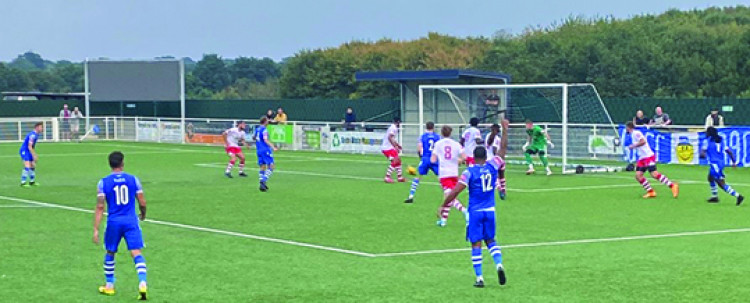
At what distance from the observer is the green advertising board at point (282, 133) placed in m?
52.4

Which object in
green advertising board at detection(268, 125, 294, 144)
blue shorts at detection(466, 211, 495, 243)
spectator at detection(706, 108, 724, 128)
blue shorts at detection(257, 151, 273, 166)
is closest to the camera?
blue shorts at detection(466, 211, 495, 243)

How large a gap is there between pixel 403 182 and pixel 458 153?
35.8 ft

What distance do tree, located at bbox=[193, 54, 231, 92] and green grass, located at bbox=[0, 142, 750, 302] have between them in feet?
330

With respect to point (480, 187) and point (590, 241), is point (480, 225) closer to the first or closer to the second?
point (480, 187)

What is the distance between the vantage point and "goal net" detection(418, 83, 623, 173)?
41.0 meters

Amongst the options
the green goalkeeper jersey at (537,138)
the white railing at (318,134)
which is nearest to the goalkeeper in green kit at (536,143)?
the green goalkeeper jersey at (537,138)

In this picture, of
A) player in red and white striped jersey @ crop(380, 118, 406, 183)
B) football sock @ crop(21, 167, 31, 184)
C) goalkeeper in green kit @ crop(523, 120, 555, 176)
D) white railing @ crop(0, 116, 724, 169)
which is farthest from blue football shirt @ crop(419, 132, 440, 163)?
white railing @ crop(0, 116, 724, 169)

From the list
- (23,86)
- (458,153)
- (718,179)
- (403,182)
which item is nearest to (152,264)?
(458,153)

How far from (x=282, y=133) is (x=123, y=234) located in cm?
3886

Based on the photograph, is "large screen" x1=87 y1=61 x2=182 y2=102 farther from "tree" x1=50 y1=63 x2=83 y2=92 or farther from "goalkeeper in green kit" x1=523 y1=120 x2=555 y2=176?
"tree" x1=50 y1=63 x2=83 y2=92

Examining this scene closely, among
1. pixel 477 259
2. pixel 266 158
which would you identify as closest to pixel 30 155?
pixel 266 158

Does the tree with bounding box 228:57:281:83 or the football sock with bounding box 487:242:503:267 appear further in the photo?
the tree with bounding box 228:57:281:83

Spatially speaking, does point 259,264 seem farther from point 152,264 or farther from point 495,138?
point 495,138

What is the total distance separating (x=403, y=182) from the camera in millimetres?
32688
